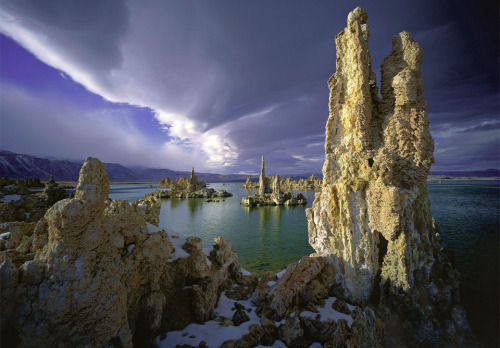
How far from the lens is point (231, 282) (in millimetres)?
12508

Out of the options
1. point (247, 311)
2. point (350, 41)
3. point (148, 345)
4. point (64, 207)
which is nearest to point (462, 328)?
point (247, 311)

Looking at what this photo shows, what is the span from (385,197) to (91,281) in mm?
10946

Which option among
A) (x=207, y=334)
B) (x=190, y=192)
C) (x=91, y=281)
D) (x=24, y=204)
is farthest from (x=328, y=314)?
(x=190, y=192)

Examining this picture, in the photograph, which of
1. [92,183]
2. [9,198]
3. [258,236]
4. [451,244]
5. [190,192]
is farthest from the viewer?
[190,192]

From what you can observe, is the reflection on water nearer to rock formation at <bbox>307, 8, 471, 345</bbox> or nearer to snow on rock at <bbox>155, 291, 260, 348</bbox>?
snow on rock at <bbox>155, 291, 260, 348</bbox>

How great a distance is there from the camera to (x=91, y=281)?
19.9 ft

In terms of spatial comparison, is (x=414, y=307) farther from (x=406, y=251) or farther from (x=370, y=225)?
(x=370, y=225)

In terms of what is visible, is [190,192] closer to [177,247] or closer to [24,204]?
[24,204]

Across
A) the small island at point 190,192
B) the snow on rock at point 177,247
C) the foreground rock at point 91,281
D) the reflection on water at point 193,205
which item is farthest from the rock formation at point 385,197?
the small island at point 190,192

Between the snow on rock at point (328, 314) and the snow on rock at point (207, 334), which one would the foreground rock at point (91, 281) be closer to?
the snow on rock at point (207, 334)

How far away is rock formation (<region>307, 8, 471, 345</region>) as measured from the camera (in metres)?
8.82

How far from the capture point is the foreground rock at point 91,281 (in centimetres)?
539

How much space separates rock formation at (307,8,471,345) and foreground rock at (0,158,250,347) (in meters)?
7.11

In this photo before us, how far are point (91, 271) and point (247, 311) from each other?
21.9ft
